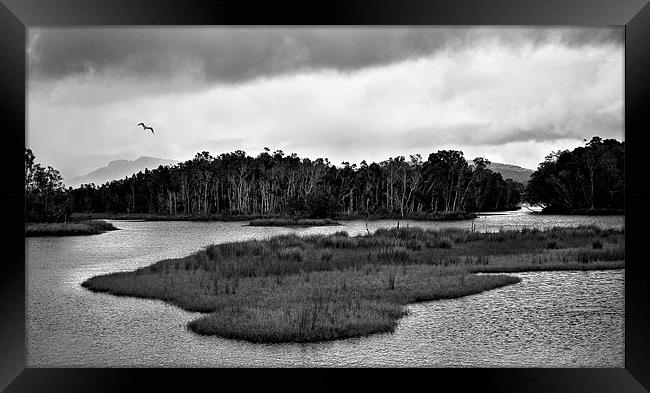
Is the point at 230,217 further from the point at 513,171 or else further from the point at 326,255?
the point at 513,171

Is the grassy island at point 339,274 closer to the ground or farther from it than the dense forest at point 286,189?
closer to the ground

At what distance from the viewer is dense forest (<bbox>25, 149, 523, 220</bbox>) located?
12.3 meters

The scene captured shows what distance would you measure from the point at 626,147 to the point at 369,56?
7171mm

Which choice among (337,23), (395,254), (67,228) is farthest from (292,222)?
(337,23)

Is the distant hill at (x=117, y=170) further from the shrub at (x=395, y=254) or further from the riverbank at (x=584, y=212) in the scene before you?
the riverbank at (x=584, y=212)

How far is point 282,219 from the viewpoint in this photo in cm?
1370

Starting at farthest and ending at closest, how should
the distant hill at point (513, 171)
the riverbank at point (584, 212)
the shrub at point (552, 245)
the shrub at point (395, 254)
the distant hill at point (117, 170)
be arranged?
1. the shrub at point (552, 245)
2. the shrub at point (395, 254)
3. the riverbank at point (584, 212)
4. the distant hill at point (513, 171)
5. the distant hill at point (117, 170)

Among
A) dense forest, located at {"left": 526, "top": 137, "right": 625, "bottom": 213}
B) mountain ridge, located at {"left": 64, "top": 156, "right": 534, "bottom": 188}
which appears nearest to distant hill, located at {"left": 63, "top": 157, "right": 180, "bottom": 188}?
mountain ridge, located at {"left": 64, "top": 156, "right": 534, "bottom": 188}

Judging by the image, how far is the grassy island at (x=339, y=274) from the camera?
25.2 ft

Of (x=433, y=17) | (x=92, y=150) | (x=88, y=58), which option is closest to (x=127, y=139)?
(x=92, y=150)

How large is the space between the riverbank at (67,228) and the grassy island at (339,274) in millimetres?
2410

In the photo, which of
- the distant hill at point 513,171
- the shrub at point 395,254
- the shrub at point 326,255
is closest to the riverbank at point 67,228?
the shrub at point 326,255

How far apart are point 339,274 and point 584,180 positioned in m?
6.20

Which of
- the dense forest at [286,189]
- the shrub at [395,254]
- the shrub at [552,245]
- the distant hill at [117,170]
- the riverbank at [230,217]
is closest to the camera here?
the distant hill at [117,170]
